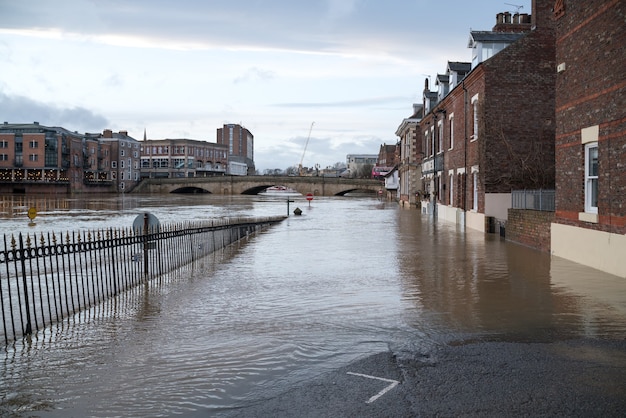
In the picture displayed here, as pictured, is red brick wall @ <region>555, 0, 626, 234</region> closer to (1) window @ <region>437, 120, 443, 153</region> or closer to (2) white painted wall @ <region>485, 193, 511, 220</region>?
(2) white painted wall @ <region>485, 193, 511, 220</region>

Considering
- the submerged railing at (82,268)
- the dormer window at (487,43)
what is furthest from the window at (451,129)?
the submerged railing at (82,268)

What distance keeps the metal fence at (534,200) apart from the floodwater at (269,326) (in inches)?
145

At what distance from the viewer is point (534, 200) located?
21844mm

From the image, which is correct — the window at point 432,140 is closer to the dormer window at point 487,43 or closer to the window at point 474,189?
the dormer window at point 487,43

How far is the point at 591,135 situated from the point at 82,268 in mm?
13708

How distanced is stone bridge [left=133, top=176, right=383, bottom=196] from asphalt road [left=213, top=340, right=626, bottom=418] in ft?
323

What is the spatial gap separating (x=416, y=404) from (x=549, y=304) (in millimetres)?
6062

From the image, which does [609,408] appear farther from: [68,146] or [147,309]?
[68,146]

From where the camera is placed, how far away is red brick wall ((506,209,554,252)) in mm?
19531

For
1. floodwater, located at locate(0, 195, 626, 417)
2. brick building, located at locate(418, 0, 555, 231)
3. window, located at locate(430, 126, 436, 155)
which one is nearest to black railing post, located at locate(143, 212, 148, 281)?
floodwater, located at locate(0, 195, 626, 417)

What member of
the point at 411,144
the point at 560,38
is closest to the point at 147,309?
the point at 560,38

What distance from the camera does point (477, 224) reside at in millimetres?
28594

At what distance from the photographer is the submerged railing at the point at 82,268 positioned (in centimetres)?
937

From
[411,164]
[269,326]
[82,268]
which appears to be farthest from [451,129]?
[269,326]
